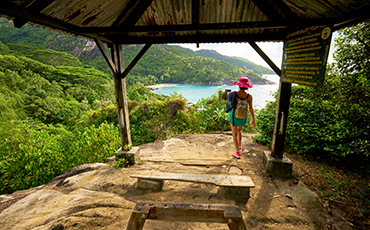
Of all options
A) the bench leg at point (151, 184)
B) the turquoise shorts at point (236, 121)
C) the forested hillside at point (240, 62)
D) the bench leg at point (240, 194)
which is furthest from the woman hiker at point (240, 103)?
the forested hillside at point (240, 62)

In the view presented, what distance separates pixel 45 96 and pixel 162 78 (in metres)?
37.4

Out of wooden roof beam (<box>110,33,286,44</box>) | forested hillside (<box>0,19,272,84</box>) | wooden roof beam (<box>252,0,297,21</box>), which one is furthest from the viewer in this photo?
forested hillside (<box>0,19,272,84</box>)

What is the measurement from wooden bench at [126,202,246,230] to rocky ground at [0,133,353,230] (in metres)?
0.75

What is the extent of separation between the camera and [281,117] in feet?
10.4

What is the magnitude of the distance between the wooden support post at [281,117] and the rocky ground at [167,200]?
620 mm

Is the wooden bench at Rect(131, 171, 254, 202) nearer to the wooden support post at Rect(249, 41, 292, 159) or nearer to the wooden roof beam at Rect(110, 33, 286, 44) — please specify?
the wooden support post at Rect(249, 41, 292, 159)

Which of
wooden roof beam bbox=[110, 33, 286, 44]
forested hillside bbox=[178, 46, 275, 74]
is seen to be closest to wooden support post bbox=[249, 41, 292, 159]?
wooden roof beam bbox=[110, 33, 286, 44]

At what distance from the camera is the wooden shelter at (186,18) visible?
201 cm

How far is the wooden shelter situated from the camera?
79.0 inches

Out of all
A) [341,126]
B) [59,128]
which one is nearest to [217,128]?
[341,126]

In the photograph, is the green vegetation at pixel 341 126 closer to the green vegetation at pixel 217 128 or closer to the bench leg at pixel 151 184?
the green vegetation at pixel 217 128

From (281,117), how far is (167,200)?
9.05 ft

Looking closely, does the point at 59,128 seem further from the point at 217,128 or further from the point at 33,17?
the point at 33,17

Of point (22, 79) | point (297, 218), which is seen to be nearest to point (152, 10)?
point (297, 218)
